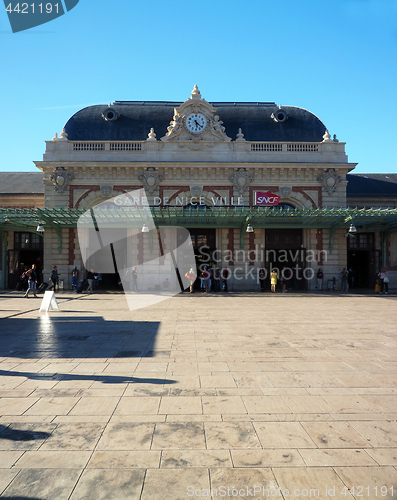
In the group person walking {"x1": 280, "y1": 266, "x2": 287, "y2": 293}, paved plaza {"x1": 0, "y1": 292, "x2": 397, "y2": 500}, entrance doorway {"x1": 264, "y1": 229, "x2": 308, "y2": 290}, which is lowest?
paved plaza {"x1": 0, "y1": 292, "x2": 397, "y2": 500}

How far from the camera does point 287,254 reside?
85.8 ft

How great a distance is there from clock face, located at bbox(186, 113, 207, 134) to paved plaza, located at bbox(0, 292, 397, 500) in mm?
19374

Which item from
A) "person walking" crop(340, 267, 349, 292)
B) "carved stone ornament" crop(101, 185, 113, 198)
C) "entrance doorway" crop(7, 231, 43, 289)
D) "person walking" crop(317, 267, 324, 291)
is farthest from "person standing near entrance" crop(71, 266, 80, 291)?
"person walking" crop(340, 267, 349, 292)

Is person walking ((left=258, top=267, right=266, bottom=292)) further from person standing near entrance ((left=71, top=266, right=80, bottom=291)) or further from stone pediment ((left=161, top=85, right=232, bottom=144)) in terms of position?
person standing near entrance ((left=71, top=266, right=80, bottom=291))

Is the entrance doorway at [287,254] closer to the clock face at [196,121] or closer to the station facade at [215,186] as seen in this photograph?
the station facade at [215,186]

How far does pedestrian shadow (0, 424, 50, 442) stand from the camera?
405 cm

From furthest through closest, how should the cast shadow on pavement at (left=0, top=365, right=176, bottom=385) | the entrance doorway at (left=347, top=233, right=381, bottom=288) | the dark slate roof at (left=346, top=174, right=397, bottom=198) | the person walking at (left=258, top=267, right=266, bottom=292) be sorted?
the dark slate roof at (left=346, top=174, right=397, bottom=198) < the entrance doorway at (left=347, top=233, right=381, bottom=288) < the person walking at (left=258, top=267, right=266, bottom=292) < the cast shadow on pavement at (left=0, top=365, right=176, bottom=385)

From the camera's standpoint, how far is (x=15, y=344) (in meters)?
8.52

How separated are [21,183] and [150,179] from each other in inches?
497

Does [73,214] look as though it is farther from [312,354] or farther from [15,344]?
[312,354]

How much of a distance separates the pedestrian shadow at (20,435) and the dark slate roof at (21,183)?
27.0 meters

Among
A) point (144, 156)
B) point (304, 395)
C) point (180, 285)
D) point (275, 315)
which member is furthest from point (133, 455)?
point (144, 156)

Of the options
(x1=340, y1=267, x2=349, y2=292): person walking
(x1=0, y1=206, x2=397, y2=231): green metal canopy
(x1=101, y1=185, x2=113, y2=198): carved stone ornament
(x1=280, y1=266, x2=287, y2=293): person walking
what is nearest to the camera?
(x1=0, y1=206, x2=397, y2=231): green metal canopy

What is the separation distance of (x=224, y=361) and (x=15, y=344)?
481 centimetres
